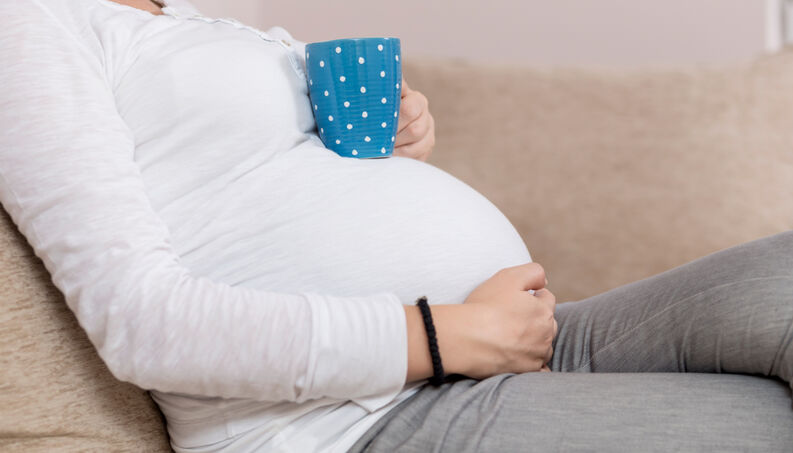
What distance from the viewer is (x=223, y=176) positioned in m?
0.76

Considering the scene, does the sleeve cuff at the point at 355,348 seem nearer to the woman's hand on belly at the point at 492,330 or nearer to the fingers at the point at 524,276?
the woman's hand on belly at the point at 492,330

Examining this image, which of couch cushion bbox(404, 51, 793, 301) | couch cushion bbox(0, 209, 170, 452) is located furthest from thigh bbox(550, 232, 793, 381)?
couch cushion bbox(404, 51, 793, 301)

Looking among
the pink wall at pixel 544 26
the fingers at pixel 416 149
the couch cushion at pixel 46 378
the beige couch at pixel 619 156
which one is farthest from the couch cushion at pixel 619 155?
the couch cushion at pixel 46 378

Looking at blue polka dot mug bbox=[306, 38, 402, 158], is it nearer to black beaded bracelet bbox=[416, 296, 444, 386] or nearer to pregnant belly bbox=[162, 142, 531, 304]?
pregnant belly bbox=[162, 142, 531, 304]

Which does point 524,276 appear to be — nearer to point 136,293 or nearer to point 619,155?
point 136,293

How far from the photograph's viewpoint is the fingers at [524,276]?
2.53ft

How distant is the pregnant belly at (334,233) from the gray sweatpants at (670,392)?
0.13m

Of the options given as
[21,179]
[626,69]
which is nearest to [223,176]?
[21,179]

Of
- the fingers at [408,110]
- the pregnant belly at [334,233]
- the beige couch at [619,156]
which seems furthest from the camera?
the beige couch at [619,156]

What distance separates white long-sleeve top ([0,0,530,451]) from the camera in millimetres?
625

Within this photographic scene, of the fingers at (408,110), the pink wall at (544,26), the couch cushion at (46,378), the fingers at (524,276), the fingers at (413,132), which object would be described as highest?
the pink wall at (544,26)

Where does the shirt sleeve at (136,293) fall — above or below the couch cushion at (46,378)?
above

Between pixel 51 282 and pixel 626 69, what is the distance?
4.29 ft

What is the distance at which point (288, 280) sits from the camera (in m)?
0.72
